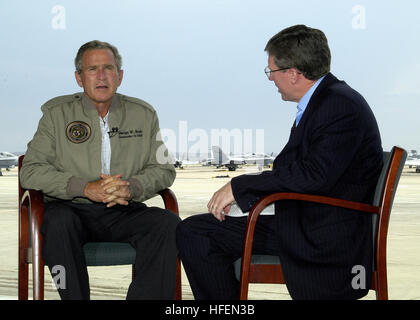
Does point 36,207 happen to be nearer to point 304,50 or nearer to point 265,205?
point 265,205

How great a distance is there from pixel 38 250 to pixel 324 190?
135 cm

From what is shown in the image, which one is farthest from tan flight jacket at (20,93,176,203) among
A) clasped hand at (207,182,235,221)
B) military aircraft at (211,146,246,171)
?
military aircraft at (211,146,246,171)

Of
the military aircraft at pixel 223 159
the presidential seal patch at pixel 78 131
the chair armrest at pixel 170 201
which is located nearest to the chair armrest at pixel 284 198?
the chair armrest at pixel 170 201

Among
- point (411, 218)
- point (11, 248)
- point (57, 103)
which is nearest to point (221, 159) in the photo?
point (411, 218)

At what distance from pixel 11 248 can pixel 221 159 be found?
41.6 m

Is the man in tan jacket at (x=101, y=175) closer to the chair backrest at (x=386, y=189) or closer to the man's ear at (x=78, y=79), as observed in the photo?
the man's ear at (x=78, y=79)

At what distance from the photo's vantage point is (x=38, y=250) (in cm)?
259

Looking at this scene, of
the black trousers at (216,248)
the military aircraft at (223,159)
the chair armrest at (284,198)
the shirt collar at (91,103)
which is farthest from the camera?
the military aircraft at (223,159)

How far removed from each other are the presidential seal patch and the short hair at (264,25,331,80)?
3.80ft

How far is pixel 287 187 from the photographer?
220 centimetres

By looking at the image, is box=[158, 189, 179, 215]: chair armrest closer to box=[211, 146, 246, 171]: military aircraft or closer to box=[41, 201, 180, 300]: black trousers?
box=[41, 201, 180, 300]: black trousers

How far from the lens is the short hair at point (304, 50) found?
7.63ft

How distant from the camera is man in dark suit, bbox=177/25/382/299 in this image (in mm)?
2182

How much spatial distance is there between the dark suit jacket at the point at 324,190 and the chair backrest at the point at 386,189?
9cm
